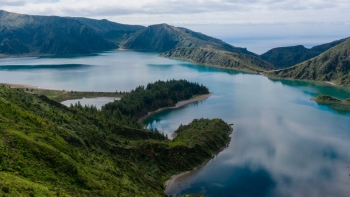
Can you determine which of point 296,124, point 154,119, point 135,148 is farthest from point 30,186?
point 296,124

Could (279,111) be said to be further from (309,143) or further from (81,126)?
(81,126)

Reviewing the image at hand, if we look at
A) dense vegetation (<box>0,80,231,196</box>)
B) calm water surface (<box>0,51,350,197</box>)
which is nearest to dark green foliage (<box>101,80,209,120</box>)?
calm water surface (<box>0,51,350,197</box>)

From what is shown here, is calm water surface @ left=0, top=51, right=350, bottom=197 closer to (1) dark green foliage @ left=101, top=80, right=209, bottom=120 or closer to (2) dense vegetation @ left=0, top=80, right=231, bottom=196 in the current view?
(1) dark green foliage @ left=101, top=80, right=209, bottom=120

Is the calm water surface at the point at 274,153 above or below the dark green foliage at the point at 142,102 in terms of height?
below

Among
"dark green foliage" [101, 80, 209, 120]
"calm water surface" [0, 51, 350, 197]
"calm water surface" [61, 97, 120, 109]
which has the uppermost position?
"dark green foliage" [101, 80, 209, 120]

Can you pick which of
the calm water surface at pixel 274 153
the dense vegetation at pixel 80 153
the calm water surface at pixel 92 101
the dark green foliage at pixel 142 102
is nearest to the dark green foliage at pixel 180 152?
the dense vegetation at pixel 80 153

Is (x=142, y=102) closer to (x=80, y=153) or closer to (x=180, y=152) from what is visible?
(x=180, y=152)

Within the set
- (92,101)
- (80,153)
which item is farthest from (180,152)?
(92,101)

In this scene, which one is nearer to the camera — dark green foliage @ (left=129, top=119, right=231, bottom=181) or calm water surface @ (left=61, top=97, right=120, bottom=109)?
dark green foliage @ (left=129, top=119, right=231, bottom=181)

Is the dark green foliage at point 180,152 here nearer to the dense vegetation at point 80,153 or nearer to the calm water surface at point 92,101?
the dense vegetation at point 80,153
